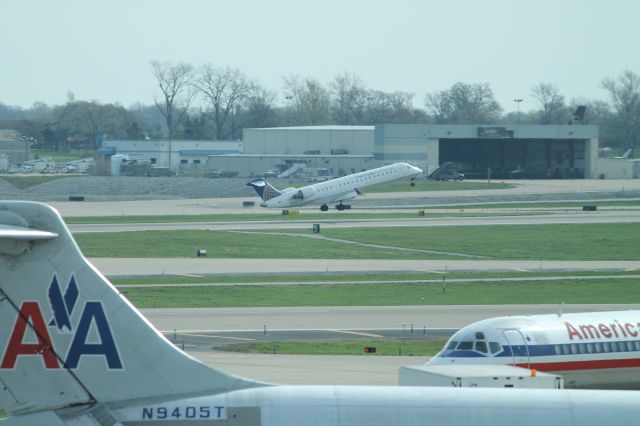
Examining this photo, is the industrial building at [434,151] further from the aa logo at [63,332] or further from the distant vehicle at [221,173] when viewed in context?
the aa logo at [63,332]

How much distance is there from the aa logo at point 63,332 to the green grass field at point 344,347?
23901 mm

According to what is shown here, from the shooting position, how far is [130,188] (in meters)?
151

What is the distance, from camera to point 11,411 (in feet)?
48.2

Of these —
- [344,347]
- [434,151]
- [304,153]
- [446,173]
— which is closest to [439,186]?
[446,173]

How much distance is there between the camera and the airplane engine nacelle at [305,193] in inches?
4313

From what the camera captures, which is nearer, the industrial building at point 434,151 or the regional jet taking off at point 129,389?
the regional jet taking off at point 129,389

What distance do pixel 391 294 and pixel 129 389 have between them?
40.5 meters

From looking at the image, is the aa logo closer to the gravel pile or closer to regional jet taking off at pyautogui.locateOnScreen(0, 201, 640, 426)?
regional jet taking off at pyautogui.locateOnScreen(0, 201, 640, 426)

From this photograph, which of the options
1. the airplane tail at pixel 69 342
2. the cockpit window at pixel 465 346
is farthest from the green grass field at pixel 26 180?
the airplane tail at pixel 69 342

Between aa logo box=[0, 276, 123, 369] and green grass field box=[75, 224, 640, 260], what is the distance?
57.4 meters

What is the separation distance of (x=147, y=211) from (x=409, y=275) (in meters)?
56.8

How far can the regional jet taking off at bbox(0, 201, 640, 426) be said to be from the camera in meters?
14.7

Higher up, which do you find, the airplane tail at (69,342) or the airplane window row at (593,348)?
the airplane tail at (69,342)

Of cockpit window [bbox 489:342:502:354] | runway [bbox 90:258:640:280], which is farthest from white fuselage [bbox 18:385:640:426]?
runway [bbox 90:258:640:280]
